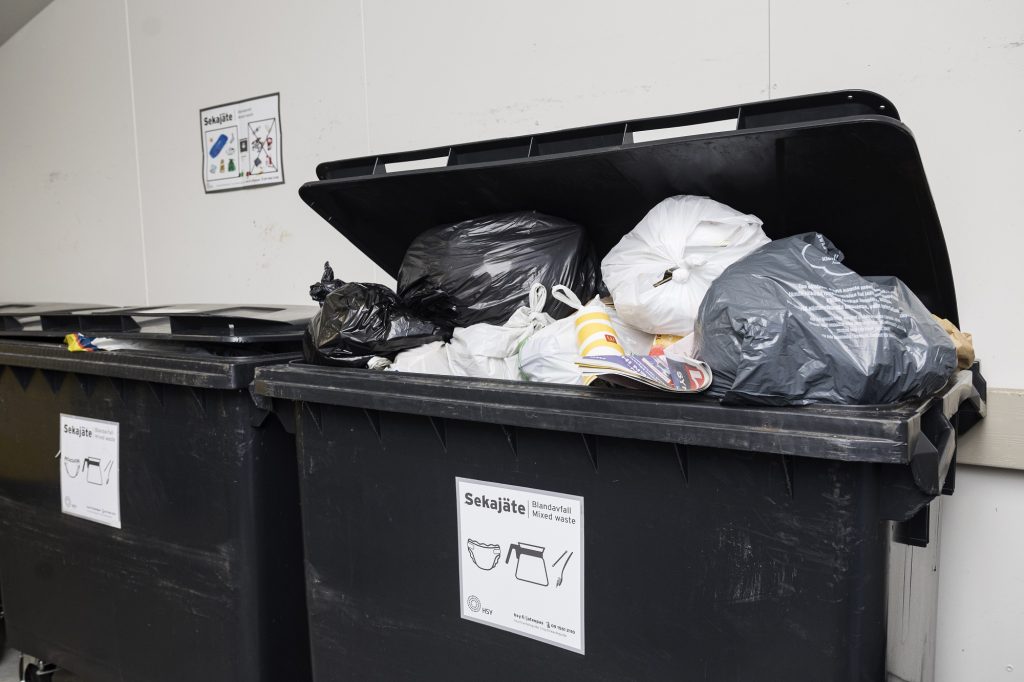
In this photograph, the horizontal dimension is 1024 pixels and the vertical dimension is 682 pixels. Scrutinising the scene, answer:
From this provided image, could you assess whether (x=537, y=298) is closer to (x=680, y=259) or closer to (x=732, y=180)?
(x=680, y=259)

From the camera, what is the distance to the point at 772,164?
145 cm

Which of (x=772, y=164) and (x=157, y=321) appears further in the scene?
(x=157, y=321)

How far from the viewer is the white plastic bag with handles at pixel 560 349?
1.49m

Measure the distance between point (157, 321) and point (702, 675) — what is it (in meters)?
1.95

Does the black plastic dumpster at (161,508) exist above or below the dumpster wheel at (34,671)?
above

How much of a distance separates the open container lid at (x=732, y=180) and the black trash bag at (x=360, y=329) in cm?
29

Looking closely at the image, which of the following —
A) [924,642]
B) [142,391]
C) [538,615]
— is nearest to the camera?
[538,615]

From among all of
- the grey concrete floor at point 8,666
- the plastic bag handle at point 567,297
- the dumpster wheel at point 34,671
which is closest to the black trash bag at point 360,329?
the plastic bag handle at point 567,297

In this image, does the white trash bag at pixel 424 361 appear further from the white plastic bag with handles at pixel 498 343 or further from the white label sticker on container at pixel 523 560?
the white label sticker on container at pixel 523 560

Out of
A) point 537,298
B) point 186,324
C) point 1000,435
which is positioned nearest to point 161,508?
point 186,324

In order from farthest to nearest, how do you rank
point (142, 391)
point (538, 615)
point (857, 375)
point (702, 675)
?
point (142, 391) → point (538, 615) → point (702, 675) → point (857, 375)

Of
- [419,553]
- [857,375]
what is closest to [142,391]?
[419,553]

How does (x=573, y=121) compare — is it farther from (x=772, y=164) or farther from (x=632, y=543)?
(x=632, y=543)

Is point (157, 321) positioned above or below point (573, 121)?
below
